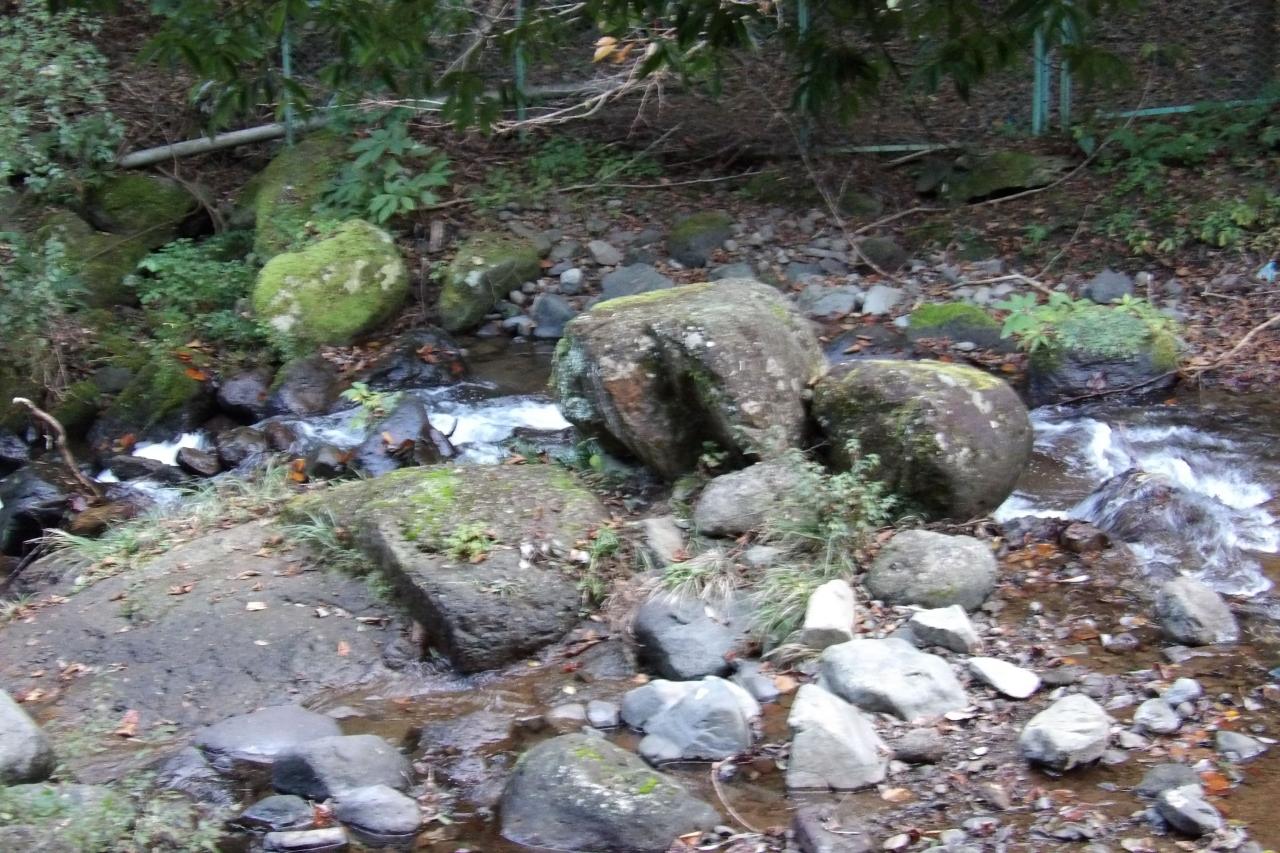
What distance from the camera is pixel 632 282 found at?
1045 centimetres

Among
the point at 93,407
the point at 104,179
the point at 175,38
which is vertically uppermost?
the point at 175,38

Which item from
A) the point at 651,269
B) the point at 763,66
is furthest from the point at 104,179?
the point at 763,66

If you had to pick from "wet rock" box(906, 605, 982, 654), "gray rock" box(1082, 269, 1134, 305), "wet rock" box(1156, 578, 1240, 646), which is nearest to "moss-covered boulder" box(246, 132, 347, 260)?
"gray rock" box(1082, 269, 1134, 305)

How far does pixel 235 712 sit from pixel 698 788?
2.03 metres

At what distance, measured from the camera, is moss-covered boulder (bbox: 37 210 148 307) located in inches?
427

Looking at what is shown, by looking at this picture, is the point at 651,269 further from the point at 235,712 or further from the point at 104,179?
the point at 235,712

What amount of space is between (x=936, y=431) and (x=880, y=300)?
430 cm

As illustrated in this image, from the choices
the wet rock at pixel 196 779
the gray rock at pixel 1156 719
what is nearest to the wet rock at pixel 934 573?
the gray rock at pixel 1156 719

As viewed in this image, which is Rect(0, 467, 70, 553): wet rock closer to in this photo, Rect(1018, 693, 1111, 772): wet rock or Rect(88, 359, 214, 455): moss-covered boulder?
Rect(88, 359, 214, 455): moss-covered boulder

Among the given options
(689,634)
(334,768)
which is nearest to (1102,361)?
(689,634)

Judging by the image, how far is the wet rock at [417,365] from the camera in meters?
9.56

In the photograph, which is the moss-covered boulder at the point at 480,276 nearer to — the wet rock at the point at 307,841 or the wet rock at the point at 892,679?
the wet rock at the point at 892,679

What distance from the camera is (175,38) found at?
2.74 metres

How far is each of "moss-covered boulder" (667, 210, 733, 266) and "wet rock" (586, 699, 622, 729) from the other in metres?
6.47
